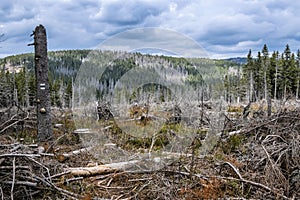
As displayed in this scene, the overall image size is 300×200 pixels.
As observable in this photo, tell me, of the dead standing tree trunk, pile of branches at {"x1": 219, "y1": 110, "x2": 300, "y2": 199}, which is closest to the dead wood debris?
pile of branches at {"x1": 219, "y1": 110, "x2": 300, "y2": 199}

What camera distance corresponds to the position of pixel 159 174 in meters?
5.03

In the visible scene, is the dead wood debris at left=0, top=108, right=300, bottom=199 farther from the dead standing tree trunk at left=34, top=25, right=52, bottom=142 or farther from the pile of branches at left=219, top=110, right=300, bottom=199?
the dead standing tree trunk at left=34, top=25, right=52, bottom=142

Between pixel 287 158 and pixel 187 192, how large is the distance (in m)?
1.73

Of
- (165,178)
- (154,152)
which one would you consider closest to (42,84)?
(154,152)

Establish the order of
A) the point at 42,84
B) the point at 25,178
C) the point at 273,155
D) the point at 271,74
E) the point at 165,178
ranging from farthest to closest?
the point at 271,74 → the point at 42,84 → the point at 273,155 → the point at 165,178 → the point at 25,178

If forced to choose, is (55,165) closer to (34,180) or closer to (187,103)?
(34,180)

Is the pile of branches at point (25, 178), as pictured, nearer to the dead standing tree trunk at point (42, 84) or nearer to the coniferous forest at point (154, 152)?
the coniferous forest at point (154, 152)

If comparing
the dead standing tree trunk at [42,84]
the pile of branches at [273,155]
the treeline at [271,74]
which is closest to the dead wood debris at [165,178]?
the pile of branches at [273,155]

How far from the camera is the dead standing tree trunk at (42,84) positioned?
8.32 metres

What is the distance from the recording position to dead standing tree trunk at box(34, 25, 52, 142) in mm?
8320

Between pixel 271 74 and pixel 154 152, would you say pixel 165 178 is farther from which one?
pixel 271 74

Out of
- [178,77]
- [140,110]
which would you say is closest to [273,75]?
[140,110]

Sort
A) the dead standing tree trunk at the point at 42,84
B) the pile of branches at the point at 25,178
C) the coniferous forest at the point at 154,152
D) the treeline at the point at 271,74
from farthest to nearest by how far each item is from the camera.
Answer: the treeline at the point at 271,74, the dead standing tree trunk at the point at 42,84, the coniferous forest at the point at 154,152, the pile of branches at the point at 25,178

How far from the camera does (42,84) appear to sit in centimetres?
840
